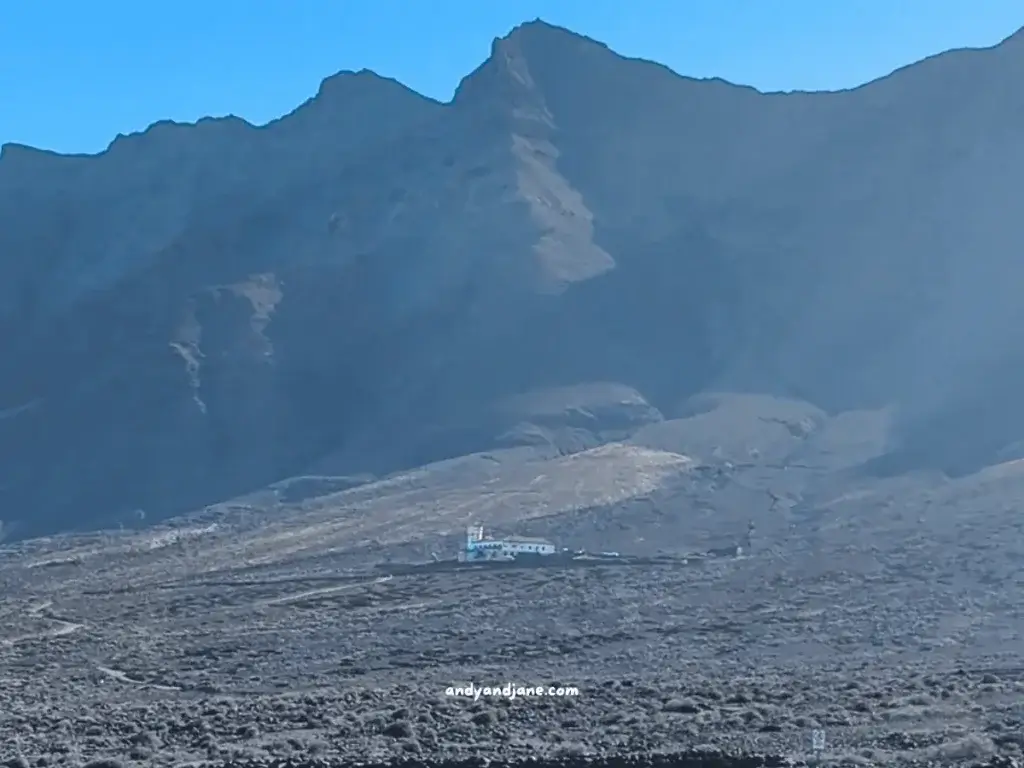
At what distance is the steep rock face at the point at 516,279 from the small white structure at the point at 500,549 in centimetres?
3876

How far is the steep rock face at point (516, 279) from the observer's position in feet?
436

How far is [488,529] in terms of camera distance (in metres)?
89.6

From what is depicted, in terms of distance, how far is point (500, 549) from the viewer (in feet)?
256

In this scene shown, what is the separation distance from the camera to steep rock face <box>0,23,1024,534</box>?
13288 centimetres

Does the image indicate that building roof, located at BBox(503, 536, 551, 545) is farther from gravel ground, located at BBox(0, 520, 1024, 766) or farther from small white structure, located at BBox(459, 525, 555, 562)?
gravel ground, located at BBox(0, 520, 1024, 766)

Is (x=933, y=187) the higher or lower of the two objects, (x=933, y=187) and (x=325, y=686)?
the higher

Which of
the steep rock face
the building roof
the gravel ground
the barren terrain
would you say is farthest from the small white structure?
the steep rock face

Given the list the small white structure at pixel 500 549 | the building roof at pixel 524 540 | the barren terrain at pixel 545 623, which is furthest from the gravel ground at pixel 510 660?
the building roof at pixel 524 540

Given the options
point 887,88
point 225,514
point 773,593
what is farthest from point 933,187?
point 773,593

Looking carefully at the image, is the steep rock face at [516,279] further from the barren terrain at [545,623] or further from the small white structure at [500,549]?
the small white structure at [500,549]

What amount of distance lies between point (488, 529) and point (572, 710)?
5797cm

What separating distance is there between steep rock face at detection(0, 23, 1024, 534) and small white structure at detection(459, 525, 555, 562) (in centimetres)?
3876

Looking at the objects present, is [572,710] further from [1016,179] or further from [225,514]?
[1016,179]

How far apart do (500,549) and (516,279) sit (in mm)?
71391
